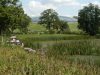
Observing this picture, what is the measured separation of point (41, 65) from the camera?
1459cm

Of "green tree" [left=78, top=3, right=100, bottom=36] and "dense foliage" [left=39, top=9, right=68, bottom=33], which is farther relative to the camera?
"dense foliage" [left=39, top=9, right=68, bottom=33]

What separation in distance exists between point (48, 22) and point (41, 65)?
122715 millimetres

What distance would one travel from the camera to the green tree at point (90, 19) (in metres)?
109

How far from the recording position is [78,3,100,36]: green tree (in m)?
109

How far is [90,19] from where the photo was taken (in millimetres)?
114062

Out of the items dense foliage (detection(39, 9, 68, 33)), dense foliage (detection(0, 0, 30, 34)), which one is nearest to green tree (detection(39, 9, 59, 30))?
dense foliage (detection(39, 9, 68, 33))

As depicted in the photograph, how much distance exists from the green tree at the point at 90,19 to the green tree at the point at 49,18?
18.5 metres

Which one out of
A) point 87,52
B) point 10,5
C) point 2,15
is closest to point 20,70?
point 87,52

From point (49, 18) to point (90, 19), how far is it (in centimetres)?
2738

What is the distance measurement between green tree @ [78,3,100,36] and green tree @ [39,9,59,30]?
728 inches

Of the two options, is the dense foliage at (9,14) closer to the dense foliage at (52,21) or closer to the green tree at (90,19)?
the green tree at (90,19)

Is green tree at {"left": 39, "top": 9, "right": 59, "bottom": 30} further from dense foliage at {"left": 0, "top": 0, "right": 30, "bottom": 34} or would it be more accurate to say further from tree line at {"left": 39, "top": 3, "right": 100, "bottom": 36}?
dense foliage at {"left": 0, "top": 0, "right": 30, "bottom": 34}

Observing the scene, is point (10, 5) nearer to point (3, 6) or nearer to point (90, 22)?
point (3, 6)

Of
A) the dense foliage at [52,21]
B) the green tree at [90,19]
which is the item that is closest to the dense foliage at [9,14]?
the green tree at [90,19]
